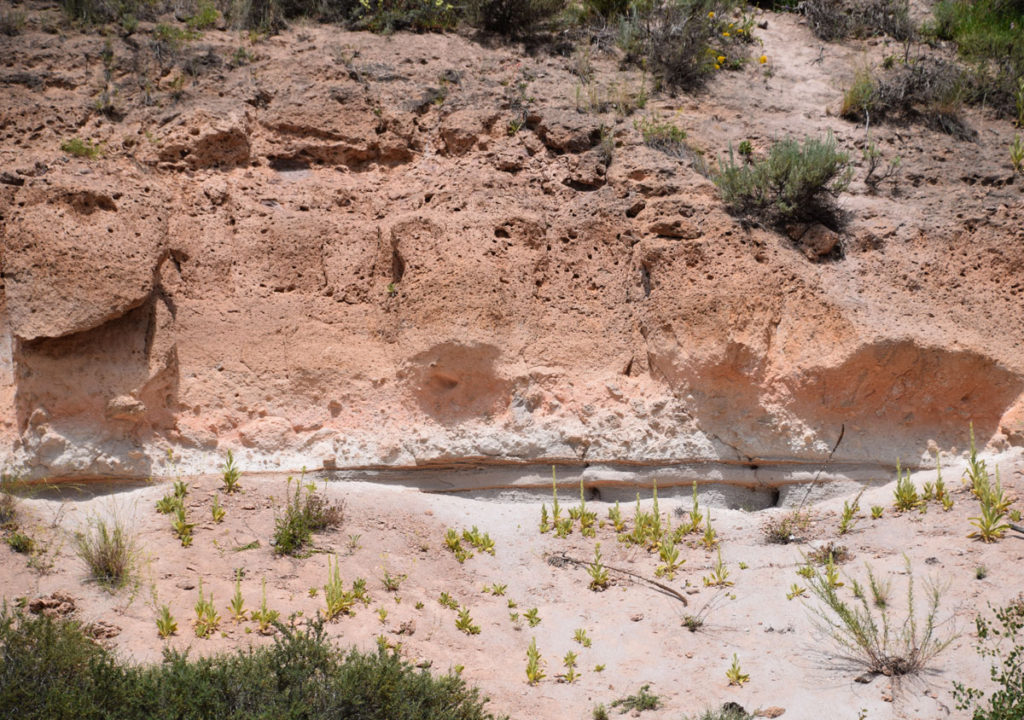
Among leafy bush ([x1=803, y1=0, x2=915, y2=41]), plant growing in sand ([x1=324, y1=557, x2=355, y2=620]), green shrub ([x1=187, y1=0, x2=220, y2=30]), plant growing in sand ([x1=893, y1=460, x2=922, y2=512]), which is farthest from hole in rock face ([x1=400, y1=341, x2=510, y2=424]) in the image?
leafy bush ([x1=803, y1=0, x2=915, y2=41])

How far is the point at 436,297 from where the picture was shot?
6672 mm

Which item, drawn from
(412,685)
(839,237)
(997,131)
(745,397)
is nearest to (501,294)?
(745,397)

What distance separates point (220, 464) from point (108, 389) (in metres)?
0.82

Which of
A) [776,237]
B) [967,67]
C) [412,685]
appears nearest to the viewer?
[412,685]

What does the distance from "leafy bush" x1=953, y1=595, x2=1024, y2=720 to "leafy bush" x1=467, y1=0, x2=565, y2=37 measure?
20.6 ft

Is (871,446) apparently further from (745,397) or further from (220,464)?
(220,464)

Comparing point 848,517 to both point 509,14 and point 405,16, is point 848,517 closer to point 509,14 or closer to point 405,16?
A: point 509,14

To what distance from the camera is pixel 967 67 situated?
29.1ft

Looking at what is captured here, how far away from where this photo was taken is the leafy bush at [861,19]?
9.52 m

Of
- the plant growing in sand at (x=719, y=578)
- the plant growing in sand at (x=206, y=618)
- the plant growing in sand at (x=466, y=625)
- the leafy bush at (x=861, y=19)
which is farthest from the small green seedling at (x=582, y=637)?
the leafy bush at (x=861, y=19)

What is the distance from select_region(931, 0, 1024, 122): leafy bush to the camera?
8531 millimetres

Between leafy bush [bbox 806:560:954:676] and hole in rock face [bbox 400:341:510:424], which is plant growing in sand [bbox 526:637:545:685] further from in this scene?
hole in rock face [bbox 400:341:510:424]

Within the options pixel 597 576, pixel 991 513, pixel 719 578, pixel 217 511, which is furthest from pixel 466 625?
pixel 991 513

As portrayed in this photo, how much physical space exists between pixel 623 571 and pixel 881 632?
4.76ft
